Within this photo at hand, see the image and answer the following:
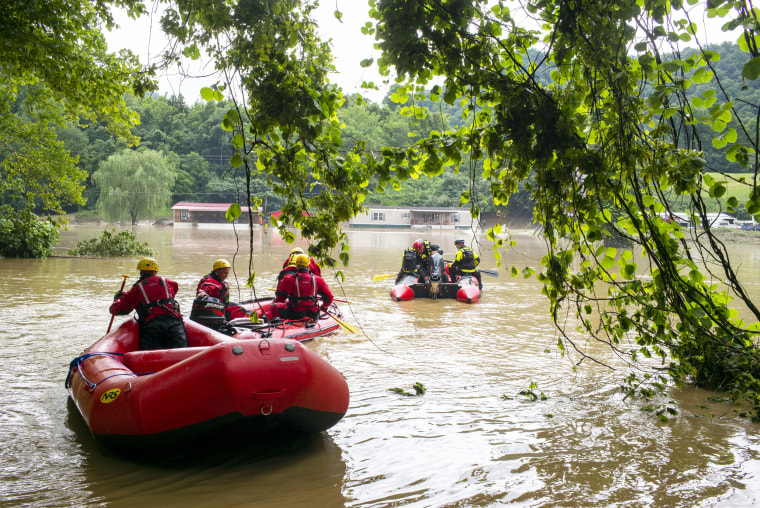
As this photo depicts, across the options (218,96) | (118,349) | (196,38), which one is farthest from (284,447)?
(196,38)

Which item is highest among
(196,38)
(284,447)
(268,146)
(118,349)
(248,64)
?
(196,38)

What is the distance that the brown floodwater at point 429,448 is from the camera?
13.7ft

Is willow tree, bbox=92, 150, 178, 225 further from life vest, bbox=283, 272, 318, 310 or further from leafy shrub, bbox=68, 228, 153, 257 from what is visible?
life vest, bbox=283, 272, 318, 310

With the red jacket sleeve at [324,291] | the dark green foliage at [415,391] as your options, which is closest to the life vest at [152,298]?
the dark green foliage at [415,391]

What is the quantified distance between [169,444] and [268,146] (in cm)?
258

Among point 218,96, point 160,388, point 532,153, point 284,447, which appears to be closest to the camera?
point 218,96

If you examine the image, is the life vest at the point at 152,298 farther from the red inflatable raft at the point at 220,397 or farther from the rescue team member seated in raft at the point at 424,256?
the rescue team member seated in raft at the point at 424,256

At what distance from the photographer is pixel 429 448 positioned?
5.02 metres

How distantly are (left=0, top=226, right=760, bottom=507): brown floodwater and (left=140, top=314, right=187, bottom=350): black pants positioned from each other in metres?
0.97

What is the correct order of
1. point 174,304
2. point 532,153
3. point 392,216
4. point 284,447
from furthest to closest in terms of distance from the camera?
point 392,216 < point 174,304 < point 284,447 < point 532,153

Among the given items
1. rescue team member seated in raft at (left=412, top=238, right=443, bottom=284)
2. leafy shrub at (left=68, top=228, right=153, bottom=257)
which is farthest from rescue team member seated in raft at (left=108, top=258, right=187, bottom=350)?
leafy shrub at (left=68, top=228, right=153, bottom=257)

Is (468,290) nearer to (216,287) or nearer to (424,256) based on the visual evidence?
(424,256)

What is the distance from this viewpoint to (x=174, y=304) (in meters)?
6.34

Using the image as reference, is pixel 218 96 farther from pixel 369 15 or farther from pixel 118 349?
pixel 118 349
